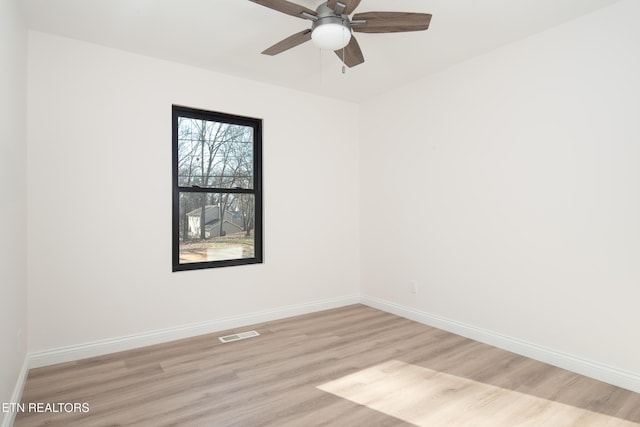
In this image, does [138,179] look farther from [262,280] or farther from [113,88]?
[262,280]

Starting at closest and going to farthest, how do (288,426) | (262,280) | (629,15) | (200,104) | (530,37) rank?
1. (288,426)
2. (629,15)
3. (530,37)
4. (200,104)
5. (262,280)

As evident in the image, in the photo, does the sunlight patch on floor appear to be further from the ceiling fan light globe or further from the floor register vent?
the ceiling fan light globe

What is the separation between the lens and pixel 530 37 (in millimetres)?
2854

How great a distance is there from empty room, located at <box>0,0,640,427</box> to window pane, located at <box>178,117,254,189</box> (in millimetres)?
23

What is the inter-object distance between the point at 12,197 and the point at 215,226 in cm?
173

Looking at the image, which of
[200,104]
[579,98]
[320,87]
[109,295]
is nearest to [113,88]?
[200,104]

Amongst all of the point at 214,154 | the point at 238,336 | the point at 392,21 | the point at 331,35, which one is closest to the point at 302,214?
the point at 214,154

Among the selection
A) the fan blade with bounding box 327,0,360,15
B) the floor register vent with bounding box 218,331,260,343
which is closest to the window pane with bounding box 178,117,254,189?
the floor register vent with bounding box 218,331,260,343

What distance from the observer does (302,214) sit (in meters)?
4.16

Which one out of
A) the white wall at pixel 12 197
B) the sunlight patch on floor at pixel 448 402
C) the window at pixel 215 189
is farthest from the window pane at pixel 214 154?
the sunlight patch on floor at pixel 448 402

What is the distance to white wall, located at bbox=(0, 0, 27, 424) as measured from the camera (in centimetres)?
190

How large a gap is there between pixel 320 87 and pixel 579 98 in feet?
8.02

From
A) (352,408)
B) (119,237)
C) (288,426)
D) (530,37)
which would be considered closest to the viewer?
(288,426)

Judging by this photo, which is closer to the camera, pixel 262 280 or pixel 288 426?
pixel 288 426
